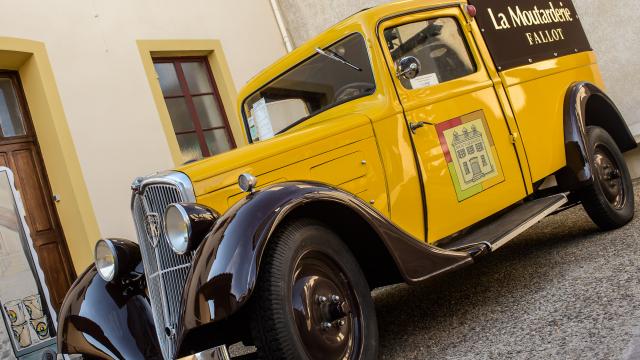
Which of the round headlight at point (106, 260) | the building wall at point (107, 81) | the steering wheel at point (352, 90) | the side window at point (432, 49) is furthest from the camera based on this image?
the building wall at point (107, 81)

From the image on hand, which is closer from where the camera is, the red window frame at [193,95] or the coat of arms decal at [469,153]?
the coat of arms decal at [469,153]

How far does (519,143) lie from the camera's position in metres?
4.02

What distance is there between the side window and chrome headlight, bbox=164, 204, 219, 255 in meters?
1.59

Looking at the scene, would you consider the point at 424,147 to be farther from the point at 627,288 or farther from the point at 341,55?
the point at 627,288

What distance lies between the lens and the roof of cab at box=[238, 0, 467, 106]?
143 inches

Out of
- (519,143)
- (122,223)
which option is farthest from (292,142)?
(122,223)

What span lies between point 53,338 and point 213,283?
9.76 ft

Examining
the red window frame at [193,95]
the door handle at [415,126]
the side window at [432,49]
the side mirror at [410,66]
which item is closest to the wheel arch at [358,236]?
the door handle at [415,126]

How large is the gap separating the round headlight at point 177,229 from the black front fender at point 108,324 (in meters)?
0.56

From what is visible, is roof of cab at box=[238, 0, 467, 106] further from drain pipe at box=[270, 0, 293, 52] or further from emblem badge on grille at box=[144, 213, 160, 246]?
drain pipe at box=[270, 0, 293, 52]

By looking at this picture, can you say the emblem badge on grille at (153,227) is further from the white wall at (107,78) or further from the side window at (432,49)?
the white wall at (107,78)

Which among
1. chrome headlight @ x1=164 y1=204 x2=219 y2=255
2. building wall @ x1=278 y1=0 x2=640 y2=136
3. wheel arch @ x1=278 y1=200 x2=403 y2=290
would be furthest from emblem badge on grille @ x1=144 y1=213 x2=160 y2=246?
building wall @ x1=278 y1=0 x2=640 y2=136

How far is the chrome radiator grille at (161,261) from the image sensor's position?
8.61 ft

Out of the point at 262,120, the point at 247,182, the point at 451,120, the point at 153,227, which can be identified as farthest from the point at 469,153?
the point at 153,227
